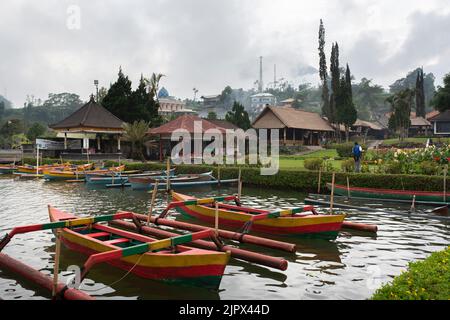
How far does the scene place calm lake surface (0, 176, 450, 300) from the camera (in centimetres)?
809

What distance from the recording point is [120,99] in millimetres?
46812

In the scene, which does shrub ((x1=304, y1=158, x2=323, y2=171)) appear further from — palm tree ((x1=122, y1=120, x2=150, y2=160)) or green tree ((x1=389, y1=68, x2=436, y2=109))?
green tree ((x1=389, y1=68, x2=436, y2=109))

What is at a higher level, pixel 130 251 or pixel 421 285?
pixel 130 251

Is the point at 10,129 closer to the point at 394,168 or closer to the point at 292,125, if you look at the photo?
the point at 292,125

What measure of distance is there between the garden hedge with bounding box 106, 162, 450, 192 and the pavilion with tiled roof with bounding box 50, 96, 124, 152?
46.0 ft

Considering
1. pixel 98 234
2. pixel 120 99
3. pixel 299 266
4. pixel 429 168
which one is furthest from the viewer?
pixel 120 99

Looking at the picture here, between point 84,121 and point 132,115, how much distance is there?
852cm

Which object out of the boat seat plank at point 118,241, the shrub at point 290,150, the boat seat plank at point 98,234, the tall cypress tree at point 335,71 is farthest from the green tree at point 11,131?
the boat seat plank at point 118,241

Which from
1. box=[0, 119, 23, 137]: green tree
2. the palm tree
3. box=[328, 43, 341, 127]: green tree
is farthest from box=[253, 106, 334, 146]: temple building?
box=[0, 119, 23, 137]: green tree

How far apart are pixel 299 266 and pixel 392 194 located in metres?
10.8

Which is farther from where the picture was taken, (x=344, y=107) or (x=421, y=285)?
(x=344, y=107)

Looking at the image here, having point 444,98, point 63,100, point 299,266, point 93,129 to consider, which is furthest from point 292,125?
point 63,100
